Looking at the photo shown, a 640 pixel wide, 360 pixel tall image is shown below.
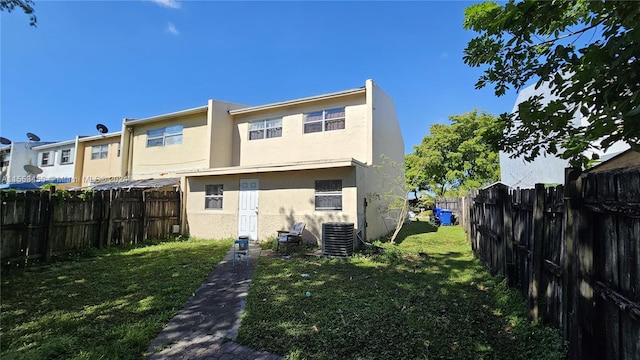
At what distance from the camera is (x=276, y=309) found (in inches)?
191

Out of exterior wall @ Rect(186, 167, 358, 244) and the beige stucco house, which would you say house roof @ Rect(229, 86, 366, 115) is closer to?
the beige stucco house

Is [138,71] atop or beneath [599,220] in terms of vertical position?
atop

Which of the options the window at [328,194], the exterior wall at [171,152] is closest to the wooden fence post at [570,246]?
the window at [328,194]

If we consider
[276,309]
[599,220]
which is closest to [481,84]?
[599,220]

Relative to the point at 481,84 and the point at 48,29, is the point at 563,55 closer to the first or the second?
the point at 481,84

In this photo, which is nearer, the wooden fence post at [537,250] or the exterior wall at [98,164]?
the wooden fence post at [537,250]

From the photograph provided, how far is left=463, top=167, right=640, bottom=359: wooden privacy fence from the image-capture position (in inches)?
83.4

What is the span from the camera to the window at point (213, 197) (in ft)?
44.0

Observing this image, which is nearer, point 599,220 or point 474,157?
point 599,220

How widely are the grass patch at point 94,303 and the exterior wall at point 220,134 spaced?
6.60 m

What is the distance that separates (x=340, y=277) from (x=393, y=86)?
444 inches

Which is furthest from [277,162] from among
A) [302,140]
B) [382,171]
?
[382,171]

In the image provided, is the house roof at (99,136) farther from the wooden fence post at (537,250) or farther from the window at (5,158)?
the wooden fence post at (537,250)

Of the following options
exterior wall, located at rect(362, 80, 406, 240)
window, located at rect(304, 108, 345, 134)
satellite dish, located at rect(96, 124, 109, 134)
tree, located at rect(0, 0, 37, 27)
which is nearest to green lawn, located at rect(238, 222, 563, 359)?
exterior wall, located at rect(362, 80, 406, 240)
